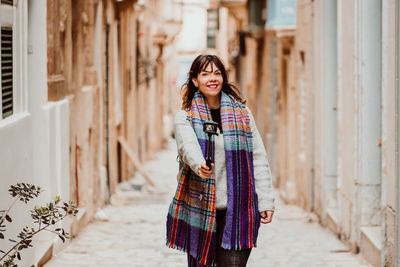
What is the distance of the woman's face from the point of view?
5.55 meters

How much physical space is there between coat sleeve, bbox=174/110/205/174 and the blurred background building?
178 cm

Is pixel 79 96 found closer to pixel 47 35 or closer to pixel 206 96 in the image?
pixel 47 35

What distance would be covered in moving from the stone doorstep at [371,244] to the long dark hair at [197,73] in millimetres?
3234

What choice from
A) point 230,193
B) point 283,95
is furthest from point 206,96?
point 283,95

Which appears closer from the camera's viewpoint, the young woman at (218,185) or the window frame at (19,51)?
the young woman at (218,185)

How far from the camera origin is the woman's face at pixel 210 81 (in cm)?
555

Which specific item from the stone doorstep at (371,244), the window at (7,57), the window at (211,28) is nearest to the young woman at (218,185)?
the window at (7,57)

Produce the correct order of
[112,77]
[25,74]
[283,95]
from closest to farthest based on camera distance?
[25,74] → [112,77] → [283,95]

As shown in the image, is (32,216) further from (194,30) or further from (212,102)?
(194,30)

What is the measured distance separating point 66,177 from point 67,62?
5.01ft

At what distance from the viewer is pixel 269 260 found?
30.3 feet

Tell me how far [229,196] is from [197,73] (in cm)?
80

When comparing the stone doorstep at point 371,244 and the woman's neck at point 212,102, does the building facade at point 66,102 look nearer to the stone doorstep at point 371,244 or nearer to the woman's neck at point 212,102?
the woman's neck at point 212,102

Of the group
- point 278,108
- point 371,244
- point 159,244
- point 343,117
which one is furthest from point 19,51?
point 278,108
